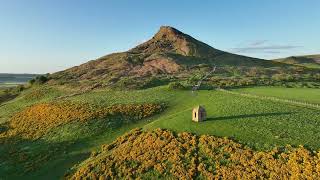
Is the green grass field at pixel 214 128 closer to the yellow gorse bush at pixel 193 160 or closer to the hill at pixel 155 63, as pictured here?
the yellow gorse bush at pixel 193 160

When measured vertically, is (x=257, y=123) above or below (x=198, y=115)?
below

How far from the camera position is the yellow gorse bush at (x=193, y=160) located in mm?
33438

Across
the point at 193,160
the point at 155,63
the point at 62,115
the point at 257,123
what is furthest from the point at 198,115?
the point at 155,63

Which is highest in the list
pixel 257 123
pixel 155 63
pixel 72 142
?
pixel 155 63

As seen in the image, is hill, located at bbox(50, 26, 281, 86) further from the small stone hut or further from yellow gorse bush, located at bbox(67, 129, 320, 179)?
yellow gorse bush, located at bbox(67, 129, 320, 179)

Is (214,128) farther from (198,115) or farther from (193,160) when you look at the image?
(193,160)

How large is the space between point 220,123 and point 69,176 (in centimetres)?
2059

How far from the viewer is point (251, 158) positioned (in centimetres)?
3562

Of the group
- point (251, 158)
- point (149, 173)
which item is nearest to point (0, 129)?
point (149, 173)

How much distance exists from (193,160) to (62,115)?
1440 inches

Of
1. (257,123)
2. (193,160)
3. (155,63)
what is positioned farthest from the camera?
(155,63)

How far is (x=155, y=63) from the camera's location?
145750mm

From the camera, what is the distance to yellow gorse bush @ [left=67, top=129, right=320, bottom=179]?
3344 centimetres

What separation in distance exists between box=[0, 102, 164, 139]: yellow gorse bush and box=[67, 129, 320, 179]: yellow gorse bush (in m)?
16.1
